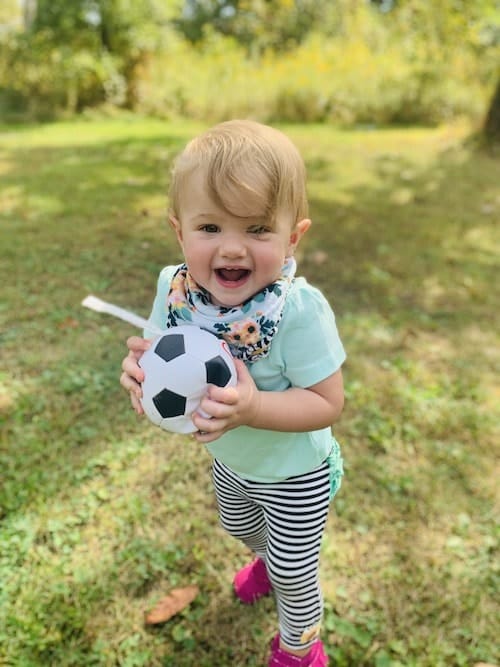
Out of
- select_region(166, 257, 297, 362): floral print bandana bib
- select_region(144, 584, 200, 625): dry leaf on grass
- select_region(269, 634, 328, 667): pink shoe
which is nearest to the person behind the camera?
select_region(166, 257, 297, 362): floral print bandana bib

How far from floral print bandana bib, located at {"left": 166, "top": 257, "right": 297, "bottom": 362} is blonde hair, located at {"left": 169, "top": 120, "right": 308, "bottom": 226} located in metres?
0.15

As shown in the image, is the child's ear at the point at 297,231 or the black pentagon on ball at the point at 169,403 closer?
the black pentagon on ball at the point at 169,403

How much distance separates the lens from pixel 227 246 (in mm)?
1081

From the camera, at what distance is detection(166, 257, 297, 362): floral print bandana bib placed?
3.72ft

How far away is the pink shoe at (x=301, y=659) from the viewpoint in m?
1.57

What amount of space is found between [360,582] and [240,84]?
30.6 ft

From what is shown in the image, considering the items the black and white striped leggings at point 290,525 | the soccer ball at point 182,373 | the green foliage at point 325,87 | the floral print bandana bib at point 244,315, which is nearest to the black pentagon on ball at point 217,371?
the soccer ball at point 182,373

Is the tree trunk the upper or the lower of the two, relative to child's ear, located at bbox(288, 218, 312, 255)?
lower

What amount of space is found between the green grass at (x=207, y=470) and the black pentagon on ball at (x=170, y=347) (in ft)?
3.50

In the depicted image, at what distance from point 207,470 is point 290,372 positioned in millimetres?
1174

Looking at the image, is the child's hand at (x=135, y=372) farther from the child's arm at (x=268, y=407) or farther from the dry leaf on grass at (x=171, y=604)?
the dry leaf on grass at (x=171, y=604)

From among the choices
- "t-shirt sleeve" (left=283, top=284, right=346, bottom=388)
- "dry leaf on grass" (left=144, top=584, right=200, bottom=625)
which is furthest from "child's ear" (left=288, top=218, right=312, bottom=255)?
"dry leaf on grass" (left=144, top=584, right=200, bottom=625)

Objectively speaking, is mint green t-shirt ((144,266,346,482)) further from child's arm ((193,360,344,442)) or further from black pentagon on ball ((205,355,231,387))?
black pentagon on ball ((205,355,231,387))

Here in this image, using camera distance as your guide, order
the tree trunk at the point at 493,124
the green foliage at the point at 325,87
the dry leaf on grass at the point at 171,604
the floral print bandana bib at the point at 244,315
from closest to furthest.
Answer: the floral print bandana bib at the point at 244,315 → the dry leaf on grass at the point at 171,604 → the tree trunk at the point at 493,124 → the green foliage at the point at 325,87
